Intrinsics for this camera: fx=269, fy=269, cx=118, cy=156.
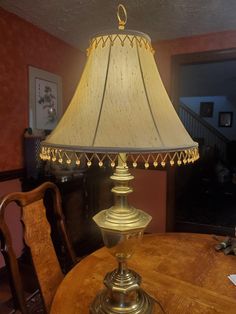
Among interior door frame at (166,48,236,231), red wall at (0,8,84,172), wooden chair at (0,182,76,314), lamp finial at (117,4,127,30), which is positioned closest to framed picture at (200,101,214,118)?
interior door frame at (166,48,236,231)

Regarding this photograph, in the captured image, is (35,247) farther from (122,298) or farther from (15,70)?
(15,70)

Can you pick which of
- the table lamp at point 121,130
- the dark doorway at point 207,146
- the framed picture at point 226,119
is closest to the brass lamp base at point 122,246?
the table lamp at point 121,130

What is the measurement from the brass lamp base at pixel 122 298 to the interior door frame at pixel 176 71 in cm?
237

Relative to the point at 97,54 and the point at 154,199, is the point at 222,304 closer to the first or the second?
the point at 97,54

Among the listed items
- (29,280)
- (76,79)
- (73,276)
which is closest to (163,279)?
(73,276)

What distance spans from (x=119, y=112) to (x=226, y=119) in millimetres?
7887

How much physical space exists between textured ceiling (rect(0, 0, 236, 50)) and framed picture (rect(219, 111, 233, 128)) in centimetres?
549

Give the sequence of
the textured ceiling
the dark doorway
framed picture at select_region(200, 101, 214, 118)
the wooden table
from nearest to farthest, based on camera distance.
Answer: the wooden table → the textured ceiling → the dark doorway → framed picture at select_region(200, 101, 214, 118)

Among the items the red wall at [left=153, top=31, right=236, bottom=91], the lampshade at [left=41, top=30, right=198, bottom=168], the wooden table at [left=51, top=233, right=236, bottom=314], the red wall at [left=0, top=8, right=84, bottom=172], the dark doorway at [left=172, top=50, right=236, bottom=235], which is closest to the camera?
the lampshade at [left=41, top=30, right=198, bottom=168]

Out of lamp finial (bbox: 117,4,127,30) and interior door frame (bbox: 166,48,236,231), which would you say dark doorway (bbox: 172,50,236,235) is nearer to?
interior door frame (bbox: 166,48,236,231)

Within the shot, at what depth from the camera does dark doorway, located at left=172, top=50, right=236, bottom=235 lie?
3.17 m

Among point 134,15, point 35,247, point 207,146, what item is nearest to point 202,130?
point 207,146

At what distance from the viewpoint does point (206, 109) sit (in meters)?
8.12

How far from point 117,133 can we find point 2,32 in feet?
6.86
